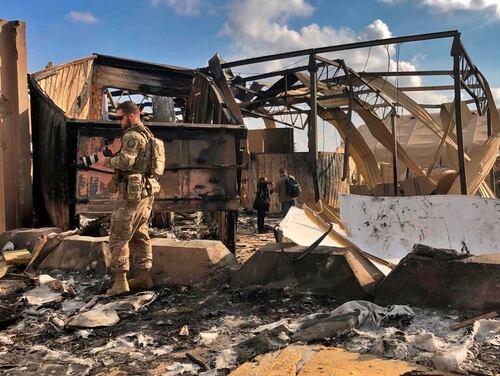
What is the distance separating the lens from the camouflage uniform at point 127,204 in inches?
159

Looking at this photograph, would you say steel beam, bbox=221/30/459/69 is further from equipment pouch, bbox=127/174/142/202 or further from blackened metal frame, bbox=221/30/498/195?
equipment pouch, bbox=127/174/142/202

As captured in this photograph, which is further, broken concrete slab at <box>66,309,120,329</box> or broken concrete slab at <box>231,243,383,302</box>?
broken concrete slab at <box>231,243,383,302</box>

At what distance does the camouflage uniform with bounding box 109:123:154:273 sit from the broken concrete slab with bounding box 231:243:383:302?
103 cm

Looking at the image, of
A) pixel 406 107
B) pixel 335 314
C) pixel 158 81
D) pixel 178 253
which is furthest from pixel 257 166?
pixel 335 314

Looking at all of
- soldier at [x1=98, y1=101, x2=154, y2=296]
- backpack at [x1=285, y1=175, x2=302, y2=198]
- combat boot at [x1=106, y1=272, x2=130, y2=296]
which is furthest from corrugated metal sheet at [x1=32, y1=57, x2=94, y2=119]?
backpack at [x1=285, y1=175, x2=302, y2=198]

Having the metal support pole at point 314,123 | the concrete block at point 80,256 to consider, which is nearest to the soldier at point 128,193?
the concrete block at point 80,256

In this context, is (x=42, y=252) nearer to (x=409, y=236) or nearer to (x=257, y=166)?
(x=409, y=236)

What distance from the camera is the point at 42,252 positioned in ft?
16.9

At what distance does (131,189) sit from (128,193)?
0.14ft

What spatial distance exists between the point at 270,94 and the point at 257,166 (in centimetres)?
268

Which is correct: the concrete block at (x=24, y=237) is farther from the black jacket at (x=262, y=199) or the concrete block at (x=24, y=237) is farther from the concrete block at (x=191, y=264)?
the black jacket at (x=262, y=199)

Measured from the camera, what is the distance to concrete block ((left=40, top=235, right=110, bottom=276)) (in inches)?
193

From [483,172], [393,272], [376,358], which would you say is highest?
[483,172]

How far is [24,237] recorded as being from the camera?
18.1 ft
